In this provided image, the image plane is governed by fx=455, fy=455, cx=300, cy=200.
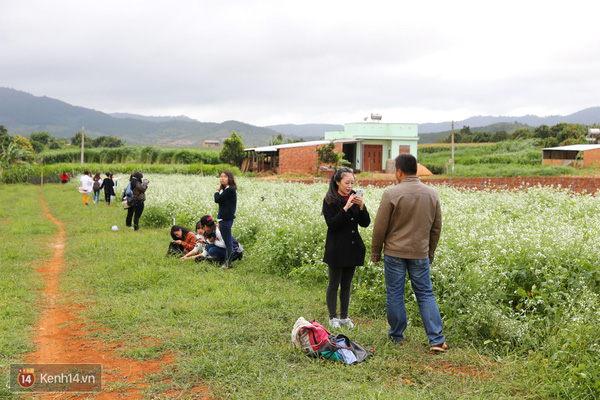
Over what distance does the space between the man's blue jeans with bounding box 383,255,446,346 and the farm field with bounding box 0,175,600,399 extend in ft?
0.76

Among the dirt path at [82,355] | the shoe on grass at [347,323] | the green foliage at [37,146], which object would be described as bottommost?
the dirt path at [82,355]

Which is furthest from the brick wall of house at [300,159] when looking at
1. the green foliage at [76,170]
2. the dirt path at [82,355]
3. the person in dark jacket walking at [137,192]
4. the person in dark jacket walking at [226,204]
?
the dirt path at [82,355]

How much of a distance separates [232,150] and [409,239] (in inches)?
1554

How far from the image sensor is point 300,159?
3531cm

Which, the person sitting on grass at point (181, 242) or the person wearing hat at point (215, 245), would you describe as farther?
the person sitting on grass at point (181, 242)

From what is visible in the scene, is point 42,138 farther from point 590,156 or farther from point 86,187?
point 590,156

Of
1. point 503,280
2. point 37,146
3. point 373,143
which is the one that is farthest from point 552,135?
point 37,146

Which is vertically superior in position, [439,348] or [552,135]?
[552,135]

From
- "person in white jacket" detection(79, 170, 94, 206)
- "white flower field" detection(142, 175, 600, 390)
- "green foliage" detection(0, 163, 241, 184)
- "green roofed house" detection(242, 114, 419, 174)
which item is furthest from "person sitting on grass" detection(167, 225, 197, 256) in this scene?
"green roofed house" detection(242, 114, 419, 174)

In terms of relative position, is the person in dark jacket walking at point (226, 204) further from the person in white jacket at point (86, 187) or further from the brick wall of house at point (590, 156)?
the brick wall of house at point (590, 156)

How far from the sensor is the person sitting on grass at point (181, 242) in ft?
28.9

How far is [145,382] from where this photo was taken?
395cm

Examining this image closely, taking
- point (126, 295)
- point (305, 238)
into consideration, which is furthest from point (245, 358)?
point (305, 238)

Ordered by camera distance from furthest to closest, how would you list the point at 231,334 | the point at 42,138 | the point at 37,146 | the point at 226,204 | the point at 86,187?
the point at 42,138 → the point at 37,146 → the point at 86,187 → the point at 226,204 → the point at 231,334
